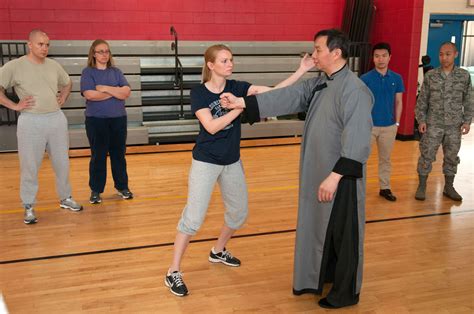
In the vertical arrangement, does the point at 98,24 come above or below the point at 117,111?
above

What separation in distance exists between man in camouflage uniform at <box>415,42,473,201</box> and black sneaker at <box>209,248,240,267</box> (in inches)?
103

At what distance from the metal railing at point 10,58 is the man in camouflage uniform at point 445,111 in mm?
5893

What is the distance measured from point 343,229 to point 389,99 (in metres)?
2.80

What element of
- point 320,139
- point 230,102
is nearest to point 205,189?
point 230,102

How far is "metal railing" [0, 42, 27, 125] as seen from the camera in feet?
25.1

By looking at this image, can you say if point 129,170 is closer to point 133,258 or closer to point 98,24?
point 133,258

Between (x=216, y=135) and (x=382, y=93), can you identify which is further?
(x=382, y=93)

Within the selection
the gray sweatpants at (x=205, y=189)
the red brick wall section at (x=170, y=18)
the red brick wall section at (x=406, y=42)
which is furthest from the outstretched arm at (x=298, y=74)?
the red brick wall section at (x=170, y=18)

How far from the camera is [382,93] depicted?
209 inches

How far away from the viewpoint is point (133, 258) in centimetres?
385

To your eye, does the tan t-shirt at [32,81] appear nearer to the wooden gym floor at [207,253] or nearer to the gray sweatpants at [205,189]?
the wooden gym floor at [207,253]

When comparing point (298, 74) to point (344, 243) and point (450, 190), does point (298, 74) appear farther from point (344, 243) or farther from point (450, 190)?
point (450, 190)

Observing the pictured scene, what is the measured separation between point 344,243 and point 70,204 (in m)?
3.12

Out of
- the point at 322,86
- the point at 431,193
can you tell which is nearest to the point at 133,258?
the point at 322,86
